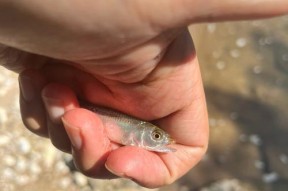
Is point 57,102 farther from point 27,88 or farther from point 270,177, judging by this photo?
point 270,177

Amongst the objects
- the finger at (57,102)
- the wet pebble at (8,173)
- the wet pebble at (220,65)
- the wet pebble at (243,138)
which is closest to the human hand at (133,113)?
the finger at (57,102)

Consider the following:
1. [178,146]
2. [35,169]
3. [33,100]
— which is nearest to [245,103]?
[35,169]

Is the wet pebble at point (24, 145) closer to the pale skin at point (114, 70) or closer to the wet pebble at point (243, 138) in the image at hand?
the pale skin at point (114, 70)

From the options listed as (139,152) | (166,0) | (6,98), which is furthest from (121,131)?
(6,98)

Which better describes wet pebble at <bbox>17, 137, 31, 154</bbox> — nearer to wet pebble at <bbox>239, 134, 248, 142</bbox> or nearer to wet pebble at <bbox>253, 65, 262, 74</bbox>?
wet pebble at <bbox>239, 134, 248, 142</bbox>

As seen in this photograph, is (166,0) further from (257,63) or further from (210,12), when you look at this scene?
(257,63)
